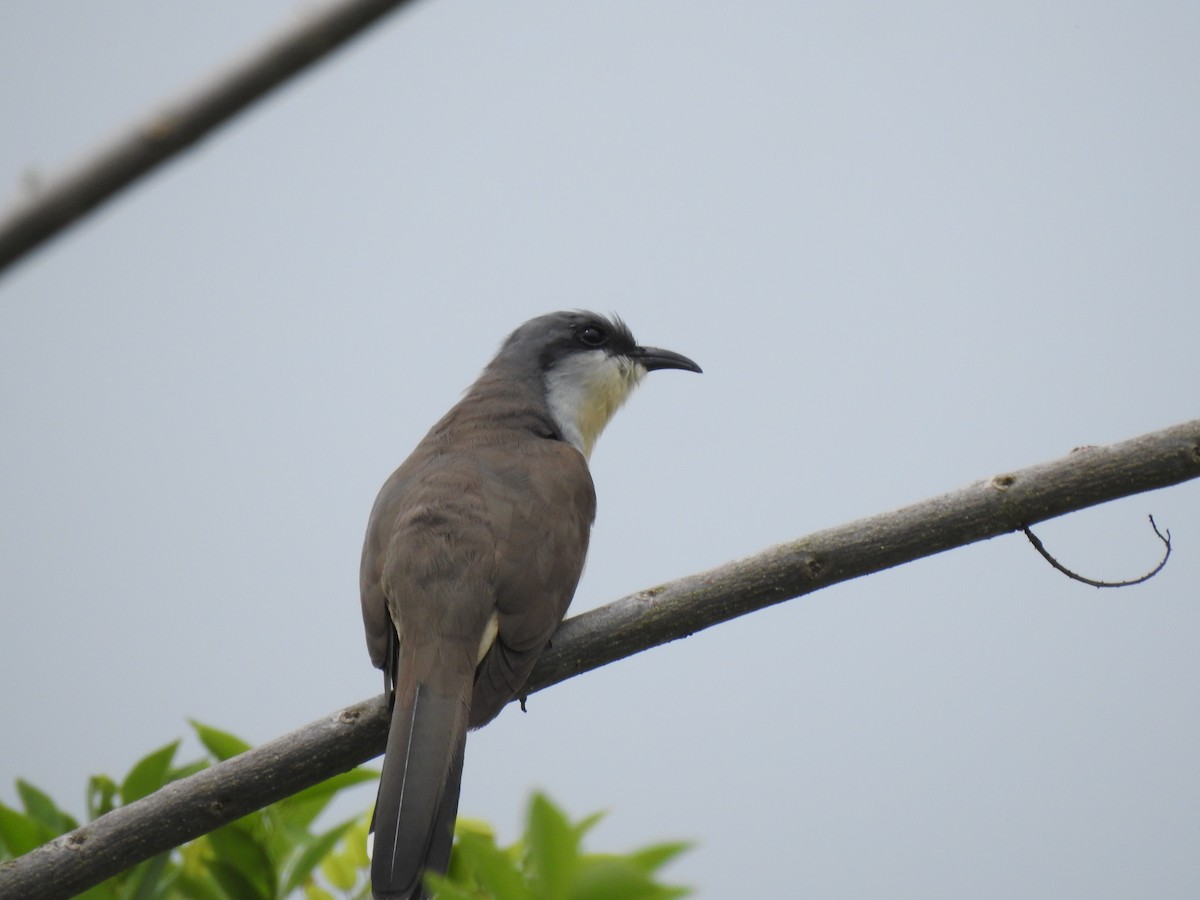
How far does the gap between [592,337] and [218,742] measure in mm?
2869

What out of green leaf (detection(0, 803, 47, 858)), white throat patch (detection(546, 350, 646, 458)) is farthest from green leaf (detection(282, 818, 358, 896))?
white throat patch (detection(546, 350, 646, 458))

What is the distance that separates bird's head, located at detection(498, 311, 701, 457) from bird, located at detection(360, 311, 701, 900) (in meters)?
0.44

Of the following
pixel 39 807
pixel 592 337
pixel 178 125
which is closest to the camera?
pixel 178 125

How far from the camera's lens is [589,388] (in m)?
5.50

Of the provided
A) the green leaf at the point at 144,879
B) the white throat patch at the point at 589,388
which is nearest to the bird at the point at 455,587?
the white throat patch at the point at 589,388

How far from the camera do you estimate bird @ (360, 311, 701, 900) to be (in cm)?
310

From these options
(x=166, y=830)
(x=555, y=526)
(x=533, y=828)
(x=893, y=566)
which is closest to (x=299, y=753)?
(x=166, y=830)

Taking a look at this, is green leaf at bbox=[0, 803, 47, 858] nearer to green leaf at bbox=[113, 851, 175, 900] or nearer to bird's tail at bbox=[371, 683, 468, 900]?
green leaf at bbox=[113, 851, 175, 900]

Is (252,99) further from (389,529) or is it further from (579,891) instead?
(389,529)

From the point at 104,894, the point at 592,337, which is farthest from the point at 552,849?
the point at 592,337

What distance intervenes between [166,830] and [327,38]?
2.42 metres

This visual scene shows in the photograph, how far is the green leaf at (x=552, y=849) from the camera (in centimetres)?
225

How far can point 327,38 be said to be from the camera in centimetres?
96

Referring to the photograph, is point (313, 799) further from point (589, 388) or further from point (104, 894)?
point (589, 388)
